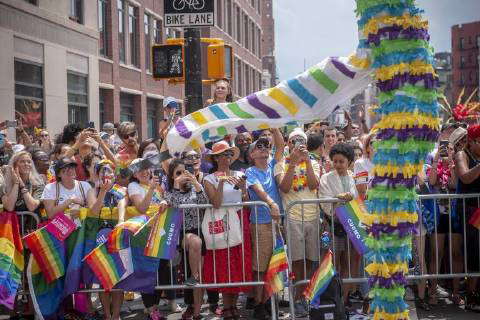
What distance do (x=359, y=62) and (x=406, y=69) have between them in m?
0.26

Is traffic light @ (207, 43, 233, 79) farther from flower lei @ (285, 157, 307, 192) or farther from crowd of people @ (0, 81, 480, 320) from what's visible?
flower lei @ (285, 157, 307, 192)

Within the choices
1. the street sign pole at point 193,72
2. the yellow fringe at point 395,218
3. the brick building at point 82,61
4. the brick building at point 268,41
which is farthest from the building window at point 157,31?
the brick building at point 268,41

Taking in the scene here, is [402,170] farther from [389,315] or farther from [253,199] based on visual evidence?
[253,199]

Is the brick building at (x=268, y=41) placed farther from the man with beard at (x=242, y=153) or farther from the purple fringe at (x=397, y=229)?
the purple fringe at (x=397, y=229)

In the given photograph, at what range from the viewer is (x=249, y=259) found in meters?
6.89

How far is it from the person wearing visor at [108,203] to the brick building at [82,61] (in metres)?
5.19

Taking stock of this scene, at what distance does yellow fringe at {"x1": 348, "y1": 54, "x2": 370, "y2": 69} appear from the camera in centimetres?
382

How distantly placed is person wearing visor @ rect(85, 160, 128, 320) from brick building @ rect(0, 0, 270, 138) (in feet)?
17.0

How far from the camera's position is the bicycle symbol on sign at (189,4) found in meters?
8.93

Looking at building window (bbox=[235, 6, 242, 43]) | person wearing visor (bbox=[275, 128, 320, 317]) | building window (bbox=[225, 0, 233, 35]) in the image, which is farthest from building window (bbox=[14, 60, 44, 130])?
building window (bbox=[235, 6, 242, 43])

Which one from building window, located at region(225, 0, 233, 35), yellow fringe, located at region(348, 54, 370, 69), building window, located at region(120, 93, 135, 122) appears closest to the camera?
yellow fringe, located at region(348, 54, 370, 69)

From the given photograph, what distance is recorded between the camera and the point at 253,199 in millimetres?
7055

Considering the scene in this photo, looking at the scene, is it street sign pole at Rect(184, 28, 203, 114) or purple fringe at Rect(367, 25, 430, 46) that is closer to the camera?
purple fringe at Rect(367, 25, 430, 46)

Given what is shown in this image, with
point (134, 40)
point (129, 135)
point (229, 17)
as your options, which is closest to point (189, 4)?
point (129, 135)
